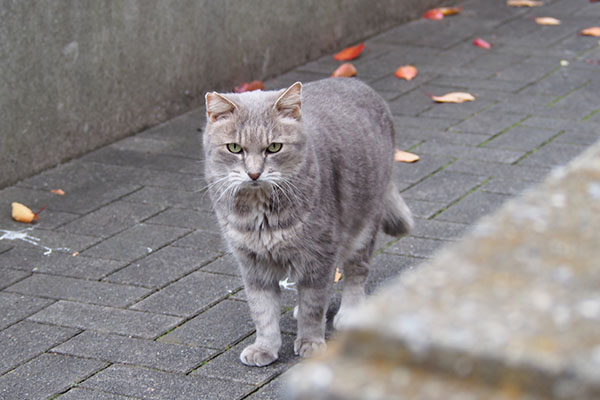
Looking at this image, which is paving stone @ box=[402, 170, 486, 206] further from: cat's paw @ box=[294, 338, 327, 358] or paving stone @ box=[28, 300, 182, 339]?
paving stone @ box=[28, 300, 182, 339]

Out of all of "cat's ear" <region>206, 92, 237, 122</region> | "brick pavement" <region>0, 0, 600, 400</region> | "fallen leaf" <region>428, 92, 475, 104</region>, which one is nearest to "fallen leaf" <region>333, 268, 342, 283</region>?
"brick pavement" <region>0, 0, 600, 400</region>

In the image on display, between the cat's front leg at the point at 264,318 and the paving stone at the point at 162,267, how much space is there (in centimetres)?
72

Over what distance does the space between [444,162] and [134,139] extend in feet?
6.71

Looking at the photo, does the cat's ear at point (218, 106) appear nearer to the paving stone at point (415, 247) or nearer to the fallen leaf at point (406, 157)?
the paving stone at point (415, 247)

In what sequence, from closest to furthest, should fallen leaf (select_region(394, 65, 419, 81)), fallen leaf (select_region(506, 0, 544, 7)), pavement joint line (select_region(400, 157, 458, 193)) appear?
pavement joint line (select_region(400, 157, 458, 193)) → fallen leaf (select_region(394, 65, 419, 81)) → fallen leaf (select_region(506, 0, 544, 7))

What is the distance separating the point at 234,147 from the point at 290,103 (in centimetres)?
27

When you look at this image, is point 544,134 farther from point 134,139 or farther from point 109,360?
point 109,360

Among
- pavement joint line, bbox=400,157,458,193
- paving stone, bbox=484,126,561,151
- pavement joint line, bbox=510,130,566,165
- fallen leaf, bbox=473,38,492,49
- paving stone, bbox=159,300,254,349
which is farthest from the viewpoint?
fallen leaf, bbox=473,38,492,49

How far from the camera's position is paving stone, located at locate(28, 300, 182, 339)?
11.2ft

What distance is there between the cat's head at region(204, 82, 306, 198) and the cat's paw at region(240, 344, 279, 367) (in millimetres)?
612

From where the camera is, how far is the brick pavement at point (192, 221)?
3.15 metres

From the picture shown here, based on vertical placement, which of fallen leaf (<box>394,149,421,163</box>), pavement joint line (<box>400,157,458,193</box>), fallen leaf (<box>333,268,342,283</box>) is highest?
fallen leaf (<box>394,149,421,163</box>)

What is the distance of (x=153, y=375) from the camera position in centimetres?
305

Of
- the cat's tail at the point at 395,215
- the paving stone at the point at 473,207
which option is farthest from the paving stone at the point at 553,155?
the cat's tail at the point at 395,215
